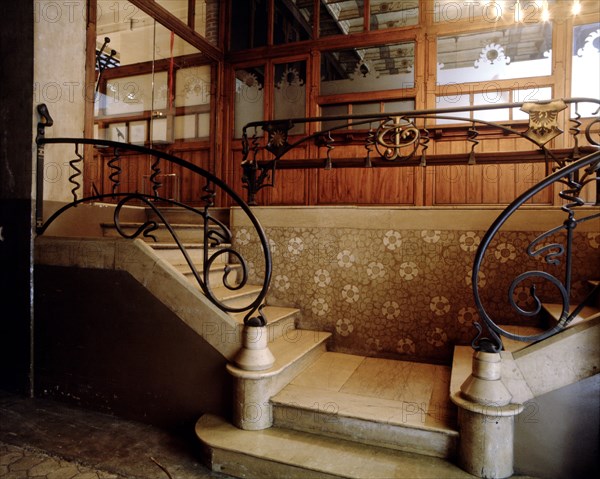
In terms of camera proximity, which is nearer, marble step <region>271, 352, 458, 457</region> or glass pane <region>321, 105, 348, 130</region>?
marble step <region>271, 352, 458, 457</region>

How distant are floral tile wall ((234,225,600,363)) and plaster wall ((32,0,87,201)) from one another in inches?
64.8

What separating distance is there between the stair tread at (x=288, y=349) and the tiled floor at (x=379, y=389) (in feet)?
0.42

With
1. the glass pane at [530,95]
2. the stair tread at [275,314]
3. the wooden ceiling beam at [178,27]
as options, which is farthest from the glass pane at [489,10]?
the stair tread at [275,314]

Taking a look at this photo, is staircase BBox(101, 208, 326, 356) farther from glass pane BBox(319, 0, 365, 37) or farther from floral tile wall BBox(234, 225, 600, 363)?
glass pane BBox(319, 0, 365, 37)

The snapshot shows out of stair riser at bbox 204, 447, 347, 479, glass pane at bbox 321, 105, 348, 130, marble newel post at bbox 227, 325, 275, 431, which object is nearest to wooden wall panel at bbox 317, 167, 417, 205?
glass pane at bbox 321, 105, 348, 130

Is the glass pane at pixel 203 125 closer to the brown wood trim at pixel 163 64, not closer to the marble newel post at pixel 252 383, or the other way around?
the brown wood trim at pixel 163 64

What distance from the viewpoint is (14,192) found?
9.50 feet

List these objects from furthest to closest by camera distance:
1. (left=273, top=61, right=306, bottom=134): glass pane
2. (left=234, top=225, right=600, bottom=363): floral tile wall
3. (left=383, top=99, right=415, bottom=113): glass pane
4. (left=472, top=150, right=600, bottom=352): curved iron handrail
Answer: (left=273, top=61, right=306, bottom=134): glass pane → (left=383, top=99, right=415, bottom=113): glass pane → (left=234, top=225, right=600, bottom=363): floral tile wall → (left=472, top=150, right=600, bottom=352): curved iron handrail

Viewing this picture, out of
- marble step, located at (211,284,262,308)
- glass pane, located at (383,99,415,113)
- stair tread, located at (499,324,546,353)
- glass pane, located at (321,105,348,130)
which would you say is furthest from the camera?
glass pane, located at (321,105,348,130)

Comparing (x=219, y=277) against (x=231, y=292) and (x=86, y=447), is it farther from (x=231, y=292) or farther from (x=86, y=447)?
(x=86, y=447)

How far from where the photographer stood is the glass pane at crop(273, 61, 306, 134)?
5.57m

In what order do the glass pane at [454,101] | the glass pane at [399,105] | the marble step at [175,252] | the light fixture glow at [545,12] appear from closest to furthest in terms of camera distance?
1. the marble step at [175,252]
2. the light fixture glow at [545,12]
3. the glass pane at [454,101]
4. the glass pane at [399,105]

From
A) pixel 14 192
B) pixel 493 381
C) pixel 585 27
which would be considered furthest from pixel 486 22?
pixel 14 192

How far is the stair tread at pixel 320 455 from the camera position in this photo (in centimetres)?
179
